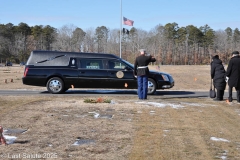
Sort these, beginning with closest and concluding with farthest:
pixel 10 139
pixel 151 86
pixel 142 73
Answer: pixel 10 139
pixel 142 73
pixel 151 86

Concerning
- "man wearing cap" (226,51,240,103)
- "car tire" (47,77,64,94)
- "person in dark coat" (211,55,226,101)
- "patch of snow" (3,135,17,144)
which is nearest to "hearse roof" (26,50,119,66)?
"car tire" (47,77,64,94)

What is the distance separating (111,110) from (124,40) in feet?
330

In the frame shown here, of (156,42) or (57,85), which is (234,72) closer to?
(57,85)

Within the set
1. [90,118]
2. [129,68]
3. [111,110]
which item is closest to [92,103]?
[111,110]

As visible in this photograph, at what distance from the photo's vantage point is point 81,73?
1477cm

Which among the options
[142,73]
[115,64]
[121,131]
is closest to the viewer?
[121,131]

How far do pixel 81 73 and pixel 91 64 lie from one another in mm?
583

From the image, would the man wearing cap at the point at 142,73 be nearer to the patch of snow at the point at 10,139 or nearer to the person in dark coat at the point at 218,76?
the person in dark coat at the point at 218,76

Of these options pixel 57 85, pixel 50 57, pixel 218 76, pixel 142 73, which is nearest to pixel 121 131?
pixel 142 73

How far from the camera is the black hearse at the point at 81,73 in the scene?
14.6 m

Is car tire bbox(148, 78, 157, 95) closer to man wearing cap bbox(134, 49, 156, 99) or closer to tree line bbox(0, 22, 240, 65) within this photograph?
man wearing cap bbox(134, 49, 156, 99)

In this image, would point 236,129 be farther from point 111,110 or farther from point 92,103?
point 92,103

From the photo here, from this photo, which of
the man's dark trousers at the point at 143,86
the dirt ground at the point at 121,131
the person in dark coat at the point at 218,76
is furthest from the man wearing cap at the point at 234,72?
the man's dark trousers at the point at 143,86

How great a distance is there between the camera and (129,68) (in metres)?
14.6
